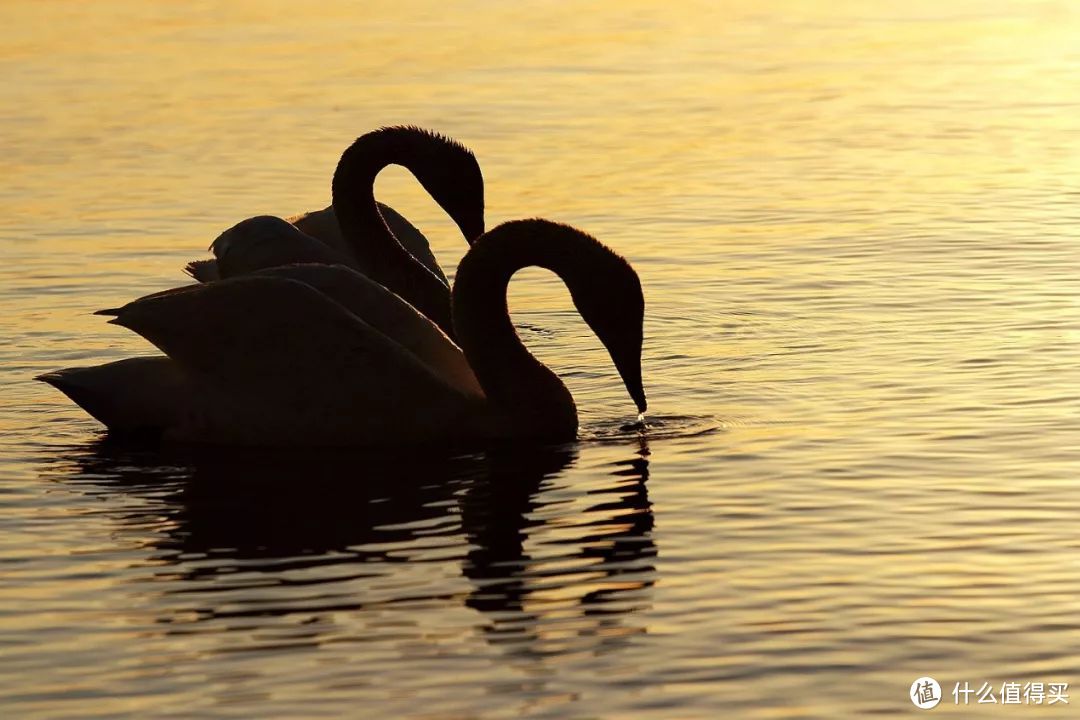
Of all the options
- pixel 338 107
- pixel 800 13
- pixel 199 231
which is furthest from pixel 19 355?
pixel 800 13

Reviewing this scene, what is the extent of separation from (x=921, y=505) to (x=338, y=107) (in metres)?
14.6

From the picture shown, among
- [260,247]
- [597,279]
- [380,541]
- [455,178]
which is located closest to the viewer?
[380,541]

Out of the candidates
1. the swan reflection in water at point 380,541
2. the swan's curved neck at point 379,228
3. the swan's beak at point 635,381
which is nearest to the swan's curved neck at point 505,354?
the swan reflection in water at point 380,541

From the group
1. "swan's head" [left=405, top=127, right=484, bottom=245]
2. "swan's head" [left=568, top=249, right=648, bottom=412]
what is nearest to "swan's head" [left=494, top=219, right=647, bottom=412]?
"swan's head" [left=568, top=249, right=648, bottom=412]

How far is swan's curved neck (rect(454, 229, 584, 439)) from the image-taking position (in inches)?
475

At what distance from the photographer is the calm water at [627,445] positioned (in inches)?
334

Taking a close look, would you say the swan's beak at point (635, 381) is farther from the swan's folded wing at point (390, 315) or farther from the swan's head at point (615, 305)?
the swan's folded wing at point (390, 315)

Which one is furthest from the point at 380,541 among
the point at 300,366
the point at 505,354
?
the point at 505,354

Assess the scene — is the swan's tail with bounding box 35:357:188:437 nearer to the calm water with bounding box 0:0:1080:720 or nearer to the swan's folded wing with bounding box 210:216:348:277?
the calm water with bounding box 0:0:1080:720

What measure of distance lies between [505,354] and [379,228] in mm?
2728

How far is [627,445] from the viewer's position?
12.0 m

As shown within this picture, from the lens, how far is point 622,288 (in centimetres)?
1180

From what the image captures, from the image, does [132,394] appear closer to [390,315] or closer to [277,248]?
[390,315]

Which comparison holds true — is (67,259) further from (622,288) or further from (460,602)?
(460,602)
